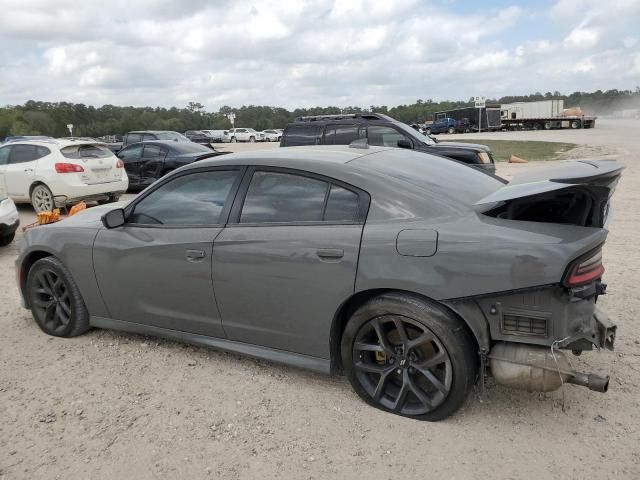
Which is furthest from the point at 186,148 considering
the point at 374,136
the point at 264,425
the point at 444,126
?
the point at 444,126

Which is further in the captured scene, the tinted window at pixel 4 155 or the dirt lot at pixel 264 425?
the tinted window at pixel 4 155

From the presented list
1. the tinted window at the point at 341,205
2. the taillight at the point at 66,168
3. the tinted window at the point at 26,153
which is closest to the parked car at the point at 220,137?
the tinted window at the point at 26,153

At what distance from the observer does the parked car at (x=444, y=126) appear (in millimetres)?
52469

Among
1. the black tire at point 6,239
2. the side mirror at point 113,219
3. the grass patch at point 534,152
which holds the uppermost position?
the side mirror at point 113,219

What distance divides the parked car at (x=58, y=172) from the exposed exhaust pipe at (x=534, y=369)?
9.97 metres

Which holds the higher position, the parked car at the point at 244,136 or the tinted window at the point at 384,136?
the tinted window at the point at 384,136

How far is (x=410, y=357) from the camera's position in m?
2.99

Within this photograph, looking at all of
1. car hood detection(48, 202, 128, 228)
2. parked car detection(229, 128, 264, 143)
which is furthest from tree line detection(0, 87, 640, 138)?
car hood detection(48, 202, 128, 228)

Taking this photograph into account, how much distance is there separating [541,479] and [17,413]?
119 inches

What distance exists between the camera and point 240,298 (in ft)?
11.1

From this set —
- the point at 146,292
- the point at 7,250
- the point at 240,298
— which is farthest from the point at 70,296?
the point at 7,250

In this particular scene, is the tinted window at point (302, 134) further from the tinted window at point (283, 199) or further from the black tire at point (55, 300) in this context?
the tinted window at point (283, 199)

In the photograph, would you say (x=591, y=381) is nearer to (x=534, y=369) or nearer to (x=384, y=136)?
(x=534, y=369)

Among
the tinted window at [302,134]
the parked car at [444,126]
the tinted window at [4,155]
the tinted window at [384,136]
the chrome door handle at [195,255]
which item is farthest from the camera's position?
the parked car at [444,126]
